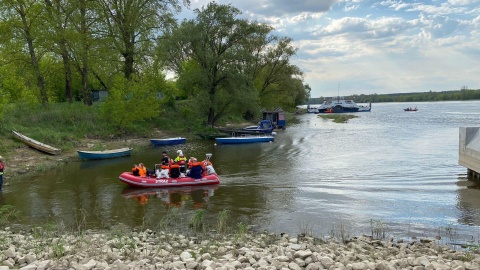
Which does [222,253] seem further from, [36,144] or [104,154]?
[36,144]

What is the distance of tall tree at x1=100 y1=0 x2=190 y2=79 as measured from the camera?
3512 centimetres

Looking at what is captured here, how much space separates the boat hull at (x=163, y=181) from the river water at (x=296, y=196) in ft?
1.03

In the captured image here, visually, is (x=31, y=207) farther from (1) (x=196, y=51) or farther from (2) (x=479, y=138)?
(1) (x=196, y=51)

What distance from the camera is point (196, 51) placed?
1518 inches

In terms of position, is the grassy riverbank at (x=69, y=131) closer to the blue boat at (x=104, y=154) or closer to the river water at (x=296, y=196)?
the blue boat at (x=104, y=154)

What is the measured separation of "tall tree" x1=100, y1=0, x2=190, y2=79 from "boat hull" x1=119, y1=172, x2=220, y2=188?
21.2 metres

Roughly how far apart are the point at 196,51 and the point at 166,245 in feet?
104

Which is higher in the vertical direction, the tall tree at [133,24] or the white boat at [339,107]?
the tall tree at [133,24]

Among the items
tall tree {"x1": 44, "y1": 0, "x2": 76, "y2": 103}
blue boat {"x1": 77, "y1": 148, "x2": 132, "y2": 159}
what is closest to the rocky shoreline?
blue boat {"x1": 77, "y1": 148, "x2": 132, "y2": 159}

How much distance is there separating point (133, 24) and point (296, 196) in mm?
26565

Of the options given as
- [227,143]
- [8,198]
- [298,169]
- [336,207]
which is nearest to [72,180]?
[8,198]

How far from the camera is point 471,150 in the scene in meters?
16.7

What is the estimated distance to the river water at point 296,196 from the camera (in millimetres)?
11781

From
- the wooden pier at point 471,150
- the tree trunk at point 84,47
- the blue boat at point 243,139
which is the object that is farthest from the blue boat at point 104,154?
the wooden pier at point 471,150
